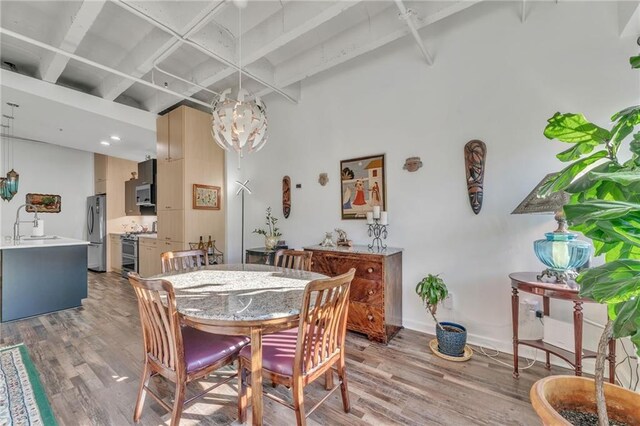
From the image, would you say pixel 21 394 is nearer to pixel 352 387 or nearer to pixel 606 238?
pixel 352 387

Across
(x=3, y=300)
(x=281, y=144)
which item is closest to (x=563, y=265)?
(x=281, y=144)

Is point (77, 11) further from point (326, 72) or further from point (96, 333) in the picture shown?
point (96, 333)

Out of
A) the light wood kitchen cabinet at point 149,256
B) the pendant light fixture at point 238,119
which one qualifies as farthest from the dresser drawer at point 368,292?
the light wood kitchen cabinet at point 149,256

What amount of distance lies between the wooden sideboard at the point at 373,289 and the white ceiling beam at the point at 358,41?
2.16m

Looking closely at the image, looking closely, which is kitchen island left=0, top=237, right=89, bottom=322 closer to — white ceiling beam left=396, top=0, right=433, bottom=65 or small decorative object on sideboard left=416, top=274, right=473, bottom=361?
small decorative object on sideboard left=416, top=274, right=473, bottom=361

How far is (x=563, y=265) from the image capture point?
5.89ft

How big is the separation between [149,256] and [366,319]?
4033 millimetres

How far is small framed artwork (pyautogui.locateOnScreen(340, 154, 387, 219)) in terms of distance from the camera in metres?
3.16

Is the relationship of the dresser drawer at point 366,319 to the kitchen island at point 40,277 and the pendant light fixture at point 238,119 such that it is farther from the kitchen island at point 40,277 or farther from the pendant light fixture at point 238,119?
the kitchen island at point 40,277

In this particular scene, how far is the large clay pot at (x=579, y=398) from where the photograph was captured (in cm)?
97

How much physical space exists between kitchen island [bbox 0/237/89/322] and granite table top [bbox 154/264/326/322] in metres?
2.77

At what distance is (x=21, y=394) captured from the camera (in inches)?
71.7

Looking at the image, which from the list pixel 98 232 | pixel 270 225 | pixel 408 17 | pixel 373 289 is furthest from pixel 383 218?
pixel 98 232

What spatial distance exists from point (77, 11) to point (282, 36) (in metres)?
1.79
